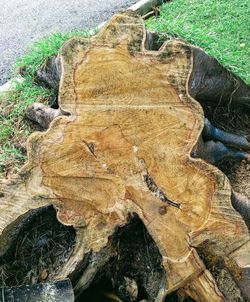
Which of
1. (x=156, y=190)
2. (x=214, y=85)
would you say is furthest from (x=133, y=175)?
(x=214, y=85)

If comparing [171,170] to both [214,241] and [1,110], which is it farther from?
[1,110]

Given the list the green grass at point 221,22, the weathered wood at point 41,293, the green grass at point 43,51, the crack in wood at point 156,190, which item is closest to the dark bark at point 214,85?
the green grass at point 221,22

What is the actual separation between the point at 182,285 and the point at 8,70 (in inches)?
126

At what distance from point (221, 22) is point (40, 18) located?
1.94 metres

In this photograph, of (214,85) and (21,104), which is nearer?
(214,85)

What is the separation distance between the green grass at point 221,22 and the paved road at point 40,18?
795 millimetres

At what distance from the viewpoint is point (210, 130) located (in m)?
→ 3.33

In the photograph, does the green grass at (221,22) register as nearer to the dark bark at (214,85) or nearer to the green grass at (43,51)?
the dark bark at (214,85)

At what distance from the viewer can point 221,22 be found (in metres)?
5.72

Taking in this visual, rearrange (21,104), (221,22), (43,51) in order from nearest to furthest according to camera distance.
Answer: (21,104)
(43,51)
(221,22)

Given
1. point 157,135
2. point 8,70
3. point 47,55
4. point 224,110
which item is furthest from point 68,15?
point 157,135

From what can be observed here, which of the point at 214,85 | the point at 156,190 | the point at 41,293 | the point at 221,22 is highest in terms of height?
the point at 156,190

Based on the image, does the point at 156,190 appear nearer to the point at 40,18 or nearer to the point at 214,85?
the point at 214,85

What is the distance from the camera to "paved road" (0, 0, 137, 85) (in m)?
5.73
